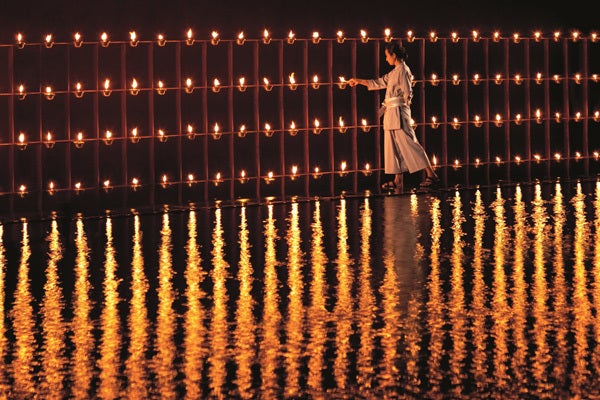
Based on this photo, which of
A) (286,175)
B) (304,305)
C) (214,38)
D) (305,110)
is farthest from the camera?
(305,110)

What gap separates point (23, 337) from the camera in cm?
812

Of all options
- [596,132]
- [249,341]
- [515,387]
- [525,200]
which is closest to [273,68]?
[525,200]

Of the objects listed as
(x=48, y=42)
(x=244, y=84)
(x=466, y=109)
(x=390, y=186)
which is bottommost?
(x=390, y=186)

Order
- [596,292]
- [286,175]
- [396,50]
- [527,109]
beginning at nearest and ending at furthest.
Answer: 1. [596,292]
2. [396,50]
3. [286,175]
4. [527,109]

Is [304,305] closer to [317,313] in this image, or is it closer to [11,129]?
[317,313]

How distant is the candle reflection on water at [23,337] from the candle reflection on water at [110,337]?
1.13 ft

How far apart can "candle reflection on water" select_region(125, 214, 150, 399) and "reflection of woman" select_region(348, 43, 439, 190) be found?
5.37 metres

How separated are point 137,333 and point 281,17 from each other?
30.2 ft

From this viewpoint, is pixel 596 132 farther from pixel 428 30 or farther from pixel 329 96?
pixel 329 96

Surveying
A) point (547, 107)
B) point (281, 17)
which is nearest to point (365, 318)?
point (281, 17)

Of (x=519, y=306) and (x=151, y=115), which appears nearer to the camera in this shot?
(x=519, y=306)

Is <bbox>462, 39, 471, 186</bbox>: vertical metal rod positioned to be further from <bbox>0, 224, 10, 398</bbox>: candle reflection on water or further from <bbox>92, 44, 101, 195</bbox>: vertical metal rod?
<bbox>0, 224, 10, 398</bbox>: candle reflection on water

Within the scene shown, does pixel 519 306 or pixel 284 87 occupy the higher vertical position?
pixel 284 87

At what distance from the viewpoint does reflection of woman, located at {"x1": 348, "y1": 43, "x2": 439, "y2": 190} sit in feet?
53.2
